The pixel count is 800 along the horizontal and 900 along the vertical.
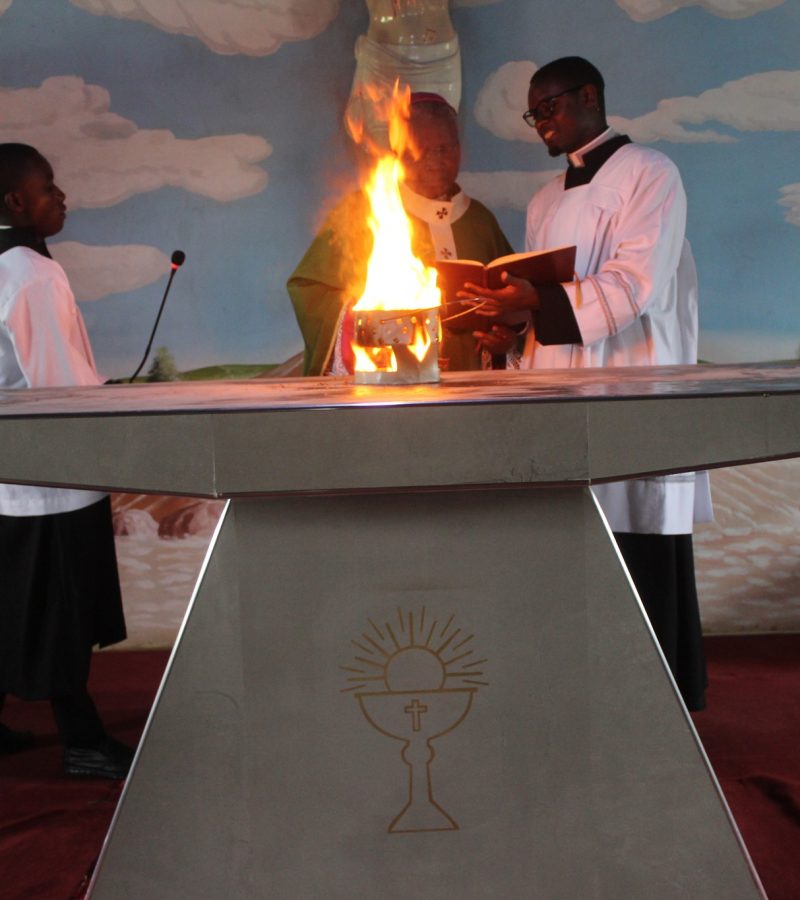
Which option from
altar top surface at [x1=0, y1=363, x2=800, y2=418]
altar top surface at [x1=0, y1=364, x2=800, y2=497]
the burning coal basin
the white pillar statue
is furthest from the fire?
the white pillar statue

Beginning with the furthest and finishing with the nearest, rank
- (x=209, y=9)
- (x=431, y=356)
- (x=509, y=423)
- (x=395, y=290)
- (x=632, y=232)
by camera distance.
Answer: (x=209, y=9) < (x=632, y=232) < (x=395, y=290) < (x=431, y=356) < (x=509, y=423)

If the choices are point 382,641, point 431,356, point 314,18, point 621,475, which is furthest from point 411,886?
point 314,18

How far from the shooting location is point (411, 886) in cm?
156

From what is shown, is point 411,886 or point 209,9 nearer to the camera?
point 411,886

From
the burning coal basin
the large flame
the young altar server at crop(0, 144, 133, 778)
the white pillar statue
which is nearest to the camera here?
the burning coal basin

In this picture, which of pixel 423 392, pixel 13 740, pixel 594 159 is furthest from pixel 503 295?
pixel 13 740

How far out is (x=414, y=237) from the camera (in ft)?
13.1

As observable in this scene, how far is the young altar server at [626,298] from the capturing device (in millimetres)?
2859

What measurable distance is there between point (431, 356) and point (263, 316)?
2299 mm

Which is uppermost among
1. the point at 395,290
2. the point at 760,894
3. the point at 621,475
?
the point at 395,290

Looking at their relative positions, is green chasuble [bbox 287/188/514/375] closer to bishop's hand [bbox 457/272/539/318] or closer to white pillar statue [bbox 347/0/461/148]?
white pillar statue [bbox 347/0/461/148]

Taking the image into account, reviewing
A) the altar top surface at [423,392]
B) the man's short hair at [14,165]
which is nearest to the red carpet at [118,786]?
the altar top surface at [423,392]

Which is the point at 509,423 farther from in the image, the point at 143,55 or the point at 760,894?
the point at 143,55

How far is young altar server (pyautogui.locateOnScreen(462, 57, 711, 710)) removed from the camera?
9.38 ft
